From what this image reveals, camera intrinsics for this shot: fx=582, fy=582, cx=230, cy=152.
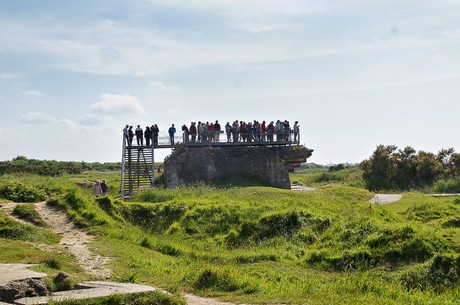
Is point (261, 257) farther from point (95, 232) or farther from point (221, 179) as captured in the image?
point (221, 179)

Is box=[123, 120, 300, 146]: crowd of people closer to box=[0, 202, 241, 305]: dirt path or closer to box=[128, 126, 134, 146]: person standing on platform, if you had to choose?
box=[128, 126, 134, 146]: person standing on platform

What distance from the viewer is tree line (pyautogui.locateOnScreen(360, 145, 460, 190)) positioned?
36.2m

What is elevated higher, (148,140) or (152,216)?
(148,140)

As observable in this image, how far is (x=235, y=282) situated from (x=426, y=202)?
14.7 metres

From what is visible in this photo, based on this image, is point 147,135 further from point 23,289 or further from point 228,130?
point 23,289

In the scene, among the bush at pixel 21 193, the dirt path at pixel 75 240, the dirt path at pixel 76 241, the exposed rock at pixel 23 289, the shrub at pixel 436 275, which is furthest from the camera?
the bush at pixel 21 193

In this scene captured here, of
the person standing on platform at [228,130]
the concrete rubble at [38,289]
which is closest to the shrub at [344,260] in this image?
the concrete rubble at [38,289]

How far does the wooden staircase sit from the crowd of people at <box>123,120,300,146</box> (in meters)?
0.39

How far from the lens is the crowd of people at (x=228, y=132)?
2964 cm

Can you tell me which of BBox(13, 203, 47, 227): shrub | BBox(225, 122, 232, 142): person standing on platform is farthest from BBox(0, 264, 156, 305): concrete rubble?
BBox(225, 122, 232, 142): person standing on platform

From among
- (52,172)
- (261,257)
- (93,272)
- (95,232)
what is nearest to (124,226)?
(95,232)

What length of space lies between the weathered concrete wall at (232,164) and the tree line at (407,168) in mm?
7349

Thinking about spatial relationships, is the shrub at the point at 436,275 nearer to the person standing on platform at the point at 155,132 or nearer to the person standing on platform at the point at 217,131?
the person standing on platform at the point at 217,131

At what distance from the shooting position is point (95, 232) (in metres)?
16.2
